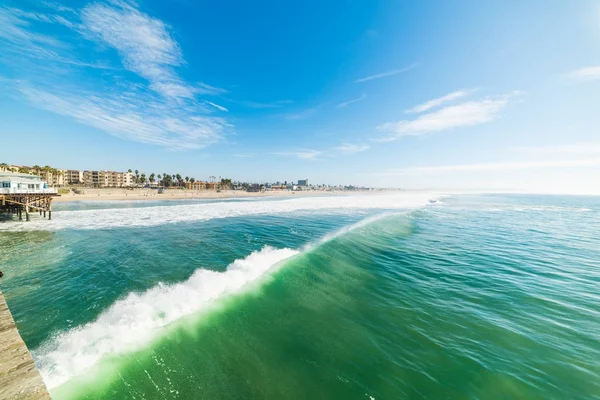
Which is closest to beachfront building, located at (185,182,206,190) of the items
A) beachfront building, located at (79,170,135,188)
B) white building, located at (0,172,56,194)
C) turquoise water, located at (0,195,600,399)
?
beachfront building, located at (79,170,135,188)

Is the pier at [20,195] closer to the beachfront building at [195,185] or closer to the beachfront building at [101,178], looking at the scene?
the beachfront building at [195,185]

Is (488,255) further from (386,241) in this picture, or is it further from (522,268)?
(386,241)

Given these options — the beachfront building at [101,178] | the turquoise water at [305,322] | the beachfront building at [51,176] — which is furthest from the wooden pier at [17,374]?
the beachfront building at [101,178]

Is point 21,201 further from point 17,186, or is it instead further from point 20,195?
point 20,195

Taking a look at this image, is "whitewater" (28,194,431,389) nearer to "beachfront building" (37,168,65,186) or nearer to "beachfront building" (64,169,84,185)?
"beachfront building" (37,168,65,186)

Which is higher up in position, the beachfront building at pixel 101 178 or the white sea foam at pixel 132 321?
Result: the beachfront building at pixel 101 178

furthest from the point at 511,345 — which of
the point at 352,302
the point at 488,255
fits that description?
the point at 488,255
